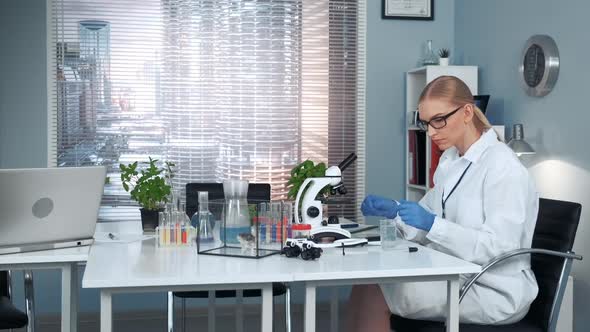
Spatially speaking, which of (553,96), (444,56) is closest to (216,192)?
(553,96)

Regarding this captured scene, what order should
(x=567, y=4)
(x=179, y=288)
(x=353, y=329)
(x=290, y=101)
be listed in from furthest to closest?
1. (x=290, y=101)
2. (x=567, y=4)
3. (x=353, y=329)
4. (x=179, y=288)

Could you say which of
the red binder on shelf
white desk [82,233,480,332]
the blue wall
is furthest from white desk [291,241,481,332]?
the red binder on shelf

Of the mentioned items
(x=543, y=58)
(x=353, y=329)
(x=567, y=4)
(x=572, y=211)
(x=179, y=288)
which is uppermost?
(x=567, y=4)

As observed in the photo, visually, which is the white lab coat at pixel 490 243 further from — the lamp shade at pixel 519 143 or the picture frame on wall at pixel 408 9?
the picture frame on wall at pixel 408 9

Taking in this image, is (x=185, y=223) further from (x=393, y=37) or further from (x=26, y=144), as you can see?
(x=393, y=37)

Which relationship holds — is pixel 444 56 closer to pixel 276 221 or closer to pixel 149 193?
pixel 149 193

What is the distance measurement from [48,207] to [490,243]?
4.84ft

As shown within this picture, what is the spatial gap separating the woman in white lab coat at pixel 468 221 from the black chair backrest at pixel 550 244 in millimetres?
58

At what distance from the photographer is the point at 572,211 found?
102 inches

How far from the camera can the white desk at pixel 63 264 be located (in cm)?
240

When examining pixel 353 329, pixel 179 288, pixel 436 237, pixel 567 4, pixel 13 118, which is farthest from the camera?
pixel 13 118

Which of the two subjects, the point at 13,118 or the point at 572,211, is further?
the point at 13,118

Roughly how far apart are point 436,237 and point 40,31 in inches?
117

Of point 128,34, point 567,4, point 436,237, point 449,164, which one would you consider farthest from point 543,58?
point 128,34
